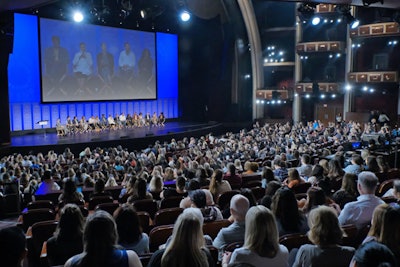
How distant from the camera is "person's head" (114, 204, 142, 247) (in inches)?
145

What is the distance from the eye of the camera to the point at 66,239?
3.72 m

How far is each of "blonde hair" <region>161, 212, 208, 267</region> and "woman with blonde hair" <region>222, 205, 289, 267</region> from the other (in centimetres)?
35

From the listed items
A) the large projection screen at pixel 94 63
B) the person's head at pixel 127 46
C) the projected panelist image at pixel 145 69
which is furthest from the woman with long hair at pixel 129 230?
the projected panelist image at pixel 145 69

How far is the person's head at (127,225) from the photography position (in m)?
3.68

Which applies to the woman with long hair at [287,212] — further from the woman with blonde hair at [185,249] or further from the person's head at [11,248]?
the person's head at [11,248]

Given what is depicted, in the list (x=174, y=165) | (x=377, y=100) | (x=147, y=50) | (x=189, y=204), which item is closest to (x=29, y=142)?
(x=174, y=165)

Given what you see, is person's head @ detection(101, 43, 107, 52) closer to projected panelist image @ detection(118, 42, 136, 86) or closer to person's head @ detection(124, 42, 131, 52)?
projected panelist image @ detection(118, 42, 136, 86)

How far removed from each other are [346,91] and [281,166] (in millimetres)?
20840

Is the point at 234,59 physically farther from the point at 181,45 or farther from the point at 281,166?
the point at 281,166

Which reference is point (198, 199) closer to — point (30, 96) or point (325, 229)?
point (325, 229)

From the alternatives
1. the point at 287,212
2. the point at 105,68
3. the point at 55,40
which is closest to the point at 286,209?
the point at 287,212

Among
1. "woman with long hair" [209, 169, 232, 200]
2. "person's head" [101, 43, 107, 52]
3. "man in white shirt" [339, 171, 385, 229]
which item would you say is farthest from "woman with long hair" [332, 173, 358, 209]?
"person's head" [101, 43, 107, 52]

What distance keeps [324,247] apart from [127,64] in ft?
80.7

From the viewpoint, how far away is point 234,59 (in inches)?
1185
